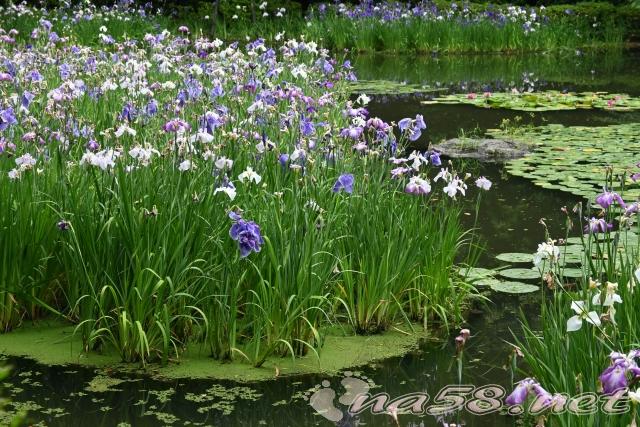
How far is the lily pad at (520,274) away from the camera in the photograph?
4.52 m

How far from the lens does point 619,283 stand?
2.85 metres

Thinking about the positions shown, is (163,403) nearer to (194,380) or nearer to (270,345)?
(194,380)

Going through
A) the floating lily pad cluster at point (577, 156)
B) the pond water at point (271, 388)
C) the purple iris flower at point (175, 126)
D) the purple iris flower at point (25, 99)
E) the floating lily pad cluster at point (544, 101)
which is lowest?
the pond water at point (271, 388)

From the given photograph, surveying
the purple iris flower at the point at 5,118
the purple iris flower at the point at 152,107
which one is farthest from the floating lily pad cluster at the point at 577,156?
the purple iris flower at the point at 5,118

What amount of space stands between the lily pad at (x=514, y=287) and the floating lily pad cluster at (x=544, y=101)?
19.3 ft

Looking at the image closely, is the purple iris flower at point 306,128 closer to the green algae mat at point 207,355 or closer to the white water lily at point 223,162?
the white water lily at point 223,162

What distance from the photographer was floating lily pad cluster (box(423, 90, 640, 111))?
10.1 meters

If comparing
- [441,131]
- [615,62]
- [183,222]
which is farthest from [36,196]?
[615,62]

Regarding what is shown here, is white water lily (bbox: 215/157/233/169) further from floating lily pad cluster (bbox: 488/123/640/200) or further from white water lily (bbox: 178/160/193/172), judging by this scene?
floating lily pad cluster (bbox: 488/123/640/200)

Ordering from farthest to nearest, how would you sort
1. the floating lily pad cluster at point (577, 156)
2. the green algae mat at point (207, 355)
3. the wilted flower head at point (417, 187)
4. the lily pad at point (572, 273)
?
the floating lily pad cluster at point (577, 156)
the lily pad at point (572, 273)
the wilted flower head at point (417, 187)
the green algae mat at point (207, 355)

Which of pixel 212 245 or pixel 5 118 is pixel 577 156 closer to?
pixel 212 245

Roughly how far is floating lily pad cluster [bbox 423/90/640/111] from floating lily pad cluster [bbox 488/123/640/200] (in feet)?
4.10

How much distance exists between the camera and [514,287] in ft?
14.4

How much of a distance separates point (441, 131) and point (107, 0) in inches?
490
